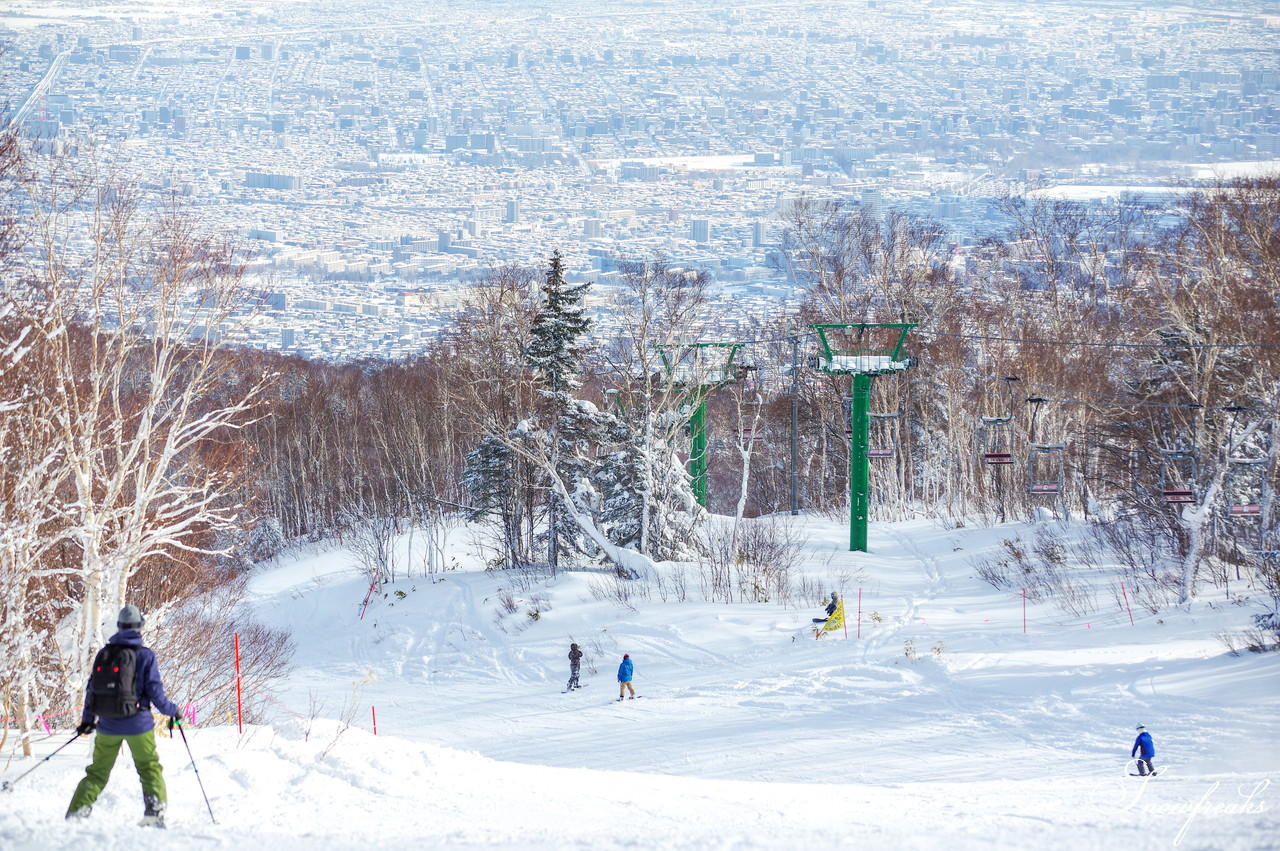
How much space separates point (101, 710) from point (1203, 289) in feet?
101

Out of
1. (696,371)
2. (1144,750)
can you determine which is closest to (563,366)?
(696,371)

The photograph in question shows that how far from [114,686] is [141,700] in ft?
0.75

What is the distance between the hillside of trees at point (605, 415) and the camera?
13.1 m

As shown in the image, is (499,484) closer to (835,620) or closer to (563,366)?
(563,366)

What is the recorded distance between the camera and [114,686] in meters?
7.92

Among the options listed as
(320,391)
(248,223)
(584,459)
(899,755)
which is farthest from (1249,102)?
(899,755)

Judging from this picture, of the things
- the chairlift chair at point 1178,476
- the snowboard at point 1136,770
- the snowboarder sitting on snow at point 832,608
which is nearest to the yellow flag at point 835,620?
the snowboarder sitting on snow at point 832,608

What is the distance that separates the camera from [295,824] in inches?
340

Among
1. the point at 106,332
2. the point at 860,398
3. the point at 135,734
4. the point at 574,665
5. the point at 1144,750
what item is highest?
the point at 106,332

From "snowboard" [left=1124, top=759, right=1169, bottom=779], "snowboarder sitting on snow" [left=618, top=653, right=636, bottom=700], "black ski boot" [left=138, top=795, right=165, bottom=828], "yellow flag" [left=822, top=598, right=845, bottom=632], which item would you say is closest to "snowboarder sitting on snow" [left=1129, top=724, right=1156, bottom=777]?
"snowboard" [left=1124, top=759, right=1169, bottom=779]

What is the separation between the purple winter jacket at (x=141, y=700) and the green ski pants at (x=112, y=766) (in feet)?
0.20

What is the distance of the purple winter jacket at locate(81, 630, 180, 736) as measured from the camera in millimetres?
7973

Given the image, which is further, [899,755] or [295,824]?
[899,755]

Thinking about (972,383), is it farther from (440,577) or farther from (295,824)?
(295,824)
